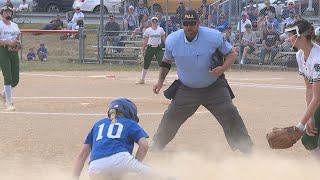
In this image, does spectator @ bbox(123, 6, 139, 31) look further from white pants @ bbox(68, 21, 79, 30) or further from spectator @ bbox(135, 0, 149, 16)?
white pants @ bbox(68, 21, 79, 30)

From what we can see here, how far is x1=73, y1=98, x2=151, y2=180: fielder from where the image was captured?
654 cm

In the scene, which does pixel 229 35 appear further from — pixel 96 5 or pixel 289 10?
pixel 96 5

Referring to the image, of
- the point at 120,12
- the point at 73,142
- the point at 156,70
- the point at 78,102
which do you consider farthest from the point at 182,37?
the point at 120,12

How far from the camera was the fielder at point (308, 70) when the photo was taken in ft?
25.6

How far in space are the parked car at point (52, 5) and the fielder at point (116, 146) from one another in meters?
35.1

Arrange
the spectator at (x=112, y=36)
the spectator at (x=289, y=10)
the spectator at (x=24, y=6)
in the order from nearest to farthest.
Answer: the spectator at (x=289, y=10) → the spectator at (x=112, y=36) → the spectator at (x=24, y=6)

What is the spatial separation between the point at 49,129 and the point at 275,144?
5184mm

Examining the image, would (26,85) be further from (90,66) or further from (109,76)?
(90,66)

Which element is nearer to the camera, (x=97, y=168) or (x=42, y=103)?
(x=97, y=168)

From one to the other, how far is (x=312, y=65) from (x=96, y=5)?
33.5m

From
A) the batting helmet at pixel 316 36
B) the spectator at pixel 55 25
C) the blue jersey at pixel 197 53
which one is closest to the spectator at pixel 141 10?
the spectator at pixel 55 25

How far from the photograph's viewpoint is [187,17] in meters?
9.09

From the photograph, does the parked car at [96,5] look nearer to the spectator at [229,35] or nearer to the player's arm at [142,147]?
the spectator at [229,35]

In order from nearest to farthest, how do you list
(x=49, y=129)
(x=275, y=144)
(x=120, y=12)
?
(x=275, y=144)
(x=49, y=129)
(x=120, y=12)
